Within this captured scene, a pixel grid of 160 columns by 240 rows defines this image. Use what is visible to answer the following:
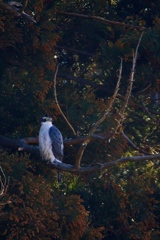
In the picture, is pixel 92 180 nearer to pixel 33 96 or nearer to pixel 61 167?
pixel 33 96

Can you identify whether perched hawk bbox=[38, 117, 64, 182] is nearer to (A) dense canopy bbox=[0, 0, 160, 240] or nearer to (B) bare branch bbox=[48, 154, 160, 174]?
(A) dense canopy bbox=[0, 0, 160, 240]

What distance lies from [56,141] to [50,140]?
0.10 metres

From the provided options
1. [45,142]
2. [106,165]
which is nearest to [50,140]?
[45,142]

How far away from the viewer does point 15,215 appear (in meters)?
8.80

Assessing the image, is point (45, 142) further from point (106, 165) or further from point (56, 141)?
point (106, 165)

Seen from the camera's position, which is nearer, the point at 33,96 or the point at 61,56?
the point at 33,96

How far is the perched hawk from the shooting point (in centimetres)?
998

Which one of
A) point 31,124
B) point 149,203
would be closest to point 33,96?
point 31,124

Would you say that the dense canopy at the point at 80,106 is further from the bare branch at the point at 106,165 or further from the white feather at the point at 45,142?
the bare branch at the point at 106,165

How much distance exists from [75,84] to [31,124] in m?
1.38

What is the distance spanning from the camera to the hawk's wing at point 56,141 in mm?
10009

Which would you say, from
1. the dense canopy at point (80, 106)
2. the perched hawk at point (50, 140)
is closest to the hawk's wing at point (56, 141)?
the perched hawk at point (50, 140)

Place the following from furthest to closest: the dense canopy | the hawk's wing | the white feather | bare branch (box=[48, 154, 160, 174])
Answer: the hawk's wing < the white feather < the dense canopy < bare branch (box=[48, 154, 160, 174])

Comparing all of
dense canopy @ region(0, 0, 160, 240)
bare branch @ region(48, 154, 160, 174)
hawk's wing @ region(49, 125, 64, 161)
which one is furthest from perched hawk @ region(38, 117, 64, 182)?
bare branch @ region(48, 154, 160, 174)
